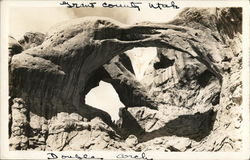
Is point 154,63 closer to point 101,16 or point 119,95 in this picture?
point 119,95

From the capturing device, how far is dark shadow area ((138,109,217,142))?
10.7 m

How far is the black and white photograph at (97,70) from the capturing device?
9688mm

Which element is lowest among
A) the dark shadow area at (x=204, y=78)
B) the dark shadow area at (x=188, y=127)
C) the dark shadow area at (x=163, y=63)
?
the dark shadow area at (x=188, y=127)

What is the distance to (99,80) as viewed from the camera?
10891 millimetres

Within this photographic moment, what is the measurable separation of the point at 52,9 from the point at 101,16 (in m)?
0.63

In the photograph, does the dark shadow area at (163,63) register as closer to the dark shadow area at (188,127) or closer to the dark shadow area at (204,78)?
the dark shadow area at (204,78)

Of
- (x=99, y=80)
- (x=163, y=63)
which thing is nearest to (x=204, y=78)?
(x=163, y=63)

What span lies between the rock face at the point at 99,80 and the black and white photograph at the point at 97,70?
0.5 inches

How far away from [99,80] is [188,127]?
132 centimetres

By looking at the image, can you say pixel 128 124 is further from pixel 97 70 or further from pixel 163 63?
pixel 163 63

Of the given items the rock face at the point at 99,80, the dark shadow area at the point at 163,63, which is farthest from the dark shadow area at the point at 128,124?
the dark shadow area at the point at 163,63

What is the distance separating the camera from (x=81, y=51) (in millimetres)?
10078

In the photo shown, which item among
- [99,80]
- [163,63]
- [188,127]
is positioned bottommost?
[188,127]

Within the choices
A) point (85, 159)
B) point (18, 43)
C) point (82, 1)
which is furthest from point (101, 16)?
point (85, 159)
